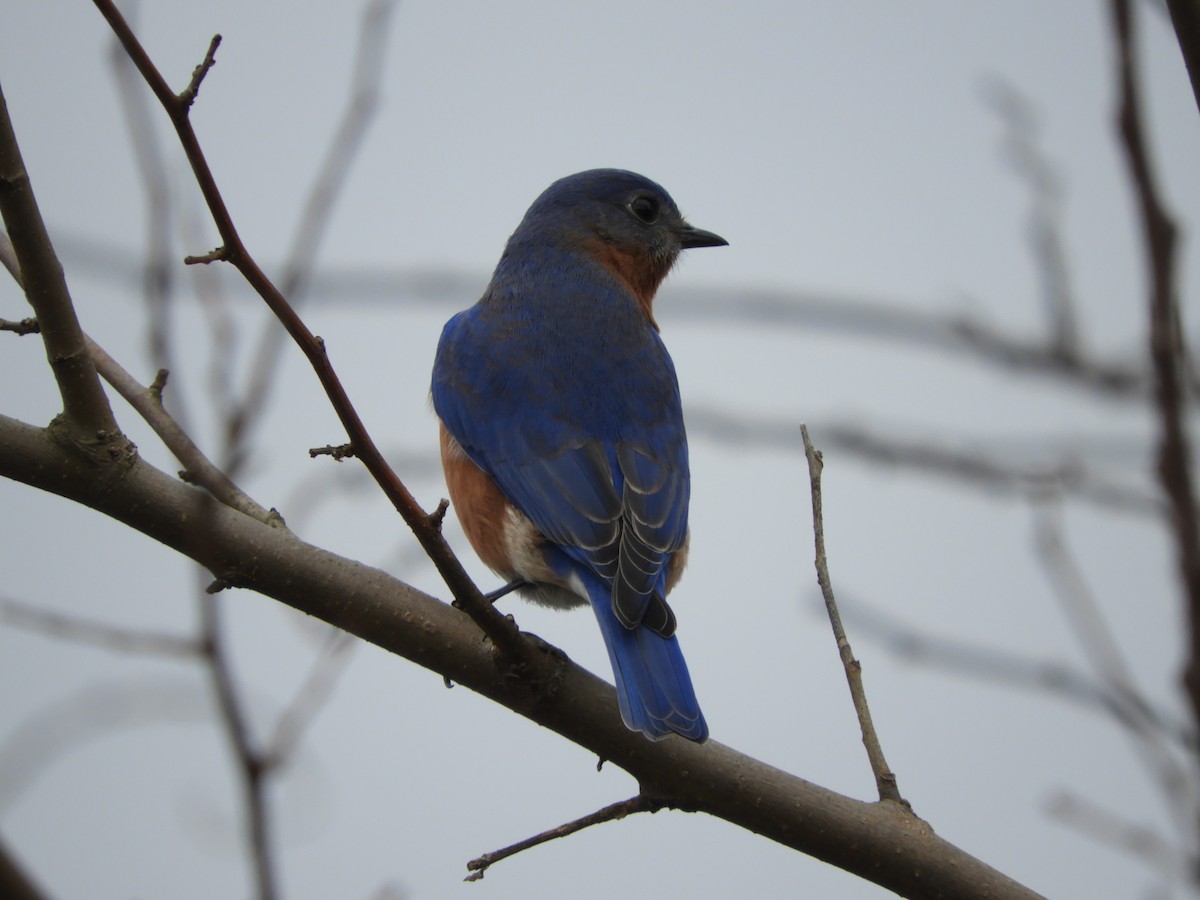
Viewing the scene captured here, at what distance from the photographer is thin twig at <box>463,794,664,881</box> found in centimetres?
309

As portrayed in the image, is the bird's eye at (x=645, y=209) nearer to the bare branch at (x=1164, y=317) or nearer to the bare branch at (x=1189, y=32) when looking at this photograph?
the bare branch at (x=1189, y=32)

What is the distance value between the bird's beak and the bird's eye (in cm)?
15

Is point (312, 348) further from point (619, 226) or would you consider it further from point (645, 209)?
point (645, 209)

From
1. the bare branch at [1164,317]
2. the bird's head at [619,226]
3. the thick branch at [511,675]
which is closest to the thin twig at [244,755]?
the thick branch at [511,675]

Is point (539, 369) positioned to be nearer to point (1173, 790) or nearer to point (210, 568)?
point (210, 568)

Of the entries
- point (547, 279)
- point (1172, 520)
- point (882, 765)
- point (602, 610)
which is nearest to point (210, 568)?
point (602, 610)

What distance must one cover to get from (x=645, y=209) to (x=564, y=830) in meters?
4.35

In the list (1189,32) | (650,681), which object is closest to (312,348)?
(650,681)

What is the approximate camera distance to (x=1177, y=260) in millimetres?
1330

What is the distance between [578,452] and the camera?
15.9 ft

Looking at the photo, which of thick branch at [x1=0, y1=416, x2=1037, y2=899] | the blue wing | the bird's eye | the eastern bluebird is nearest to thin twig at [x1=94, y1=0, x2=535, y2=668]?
thick branch at [x1=0, y1=416, x2=1037, y2=899]

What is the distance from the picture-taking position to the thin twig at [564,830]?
3094mm

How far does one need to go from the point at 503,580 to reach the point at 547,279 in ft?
5.70

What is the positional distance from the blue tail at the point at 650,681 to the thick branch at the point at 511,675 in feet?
0.25
